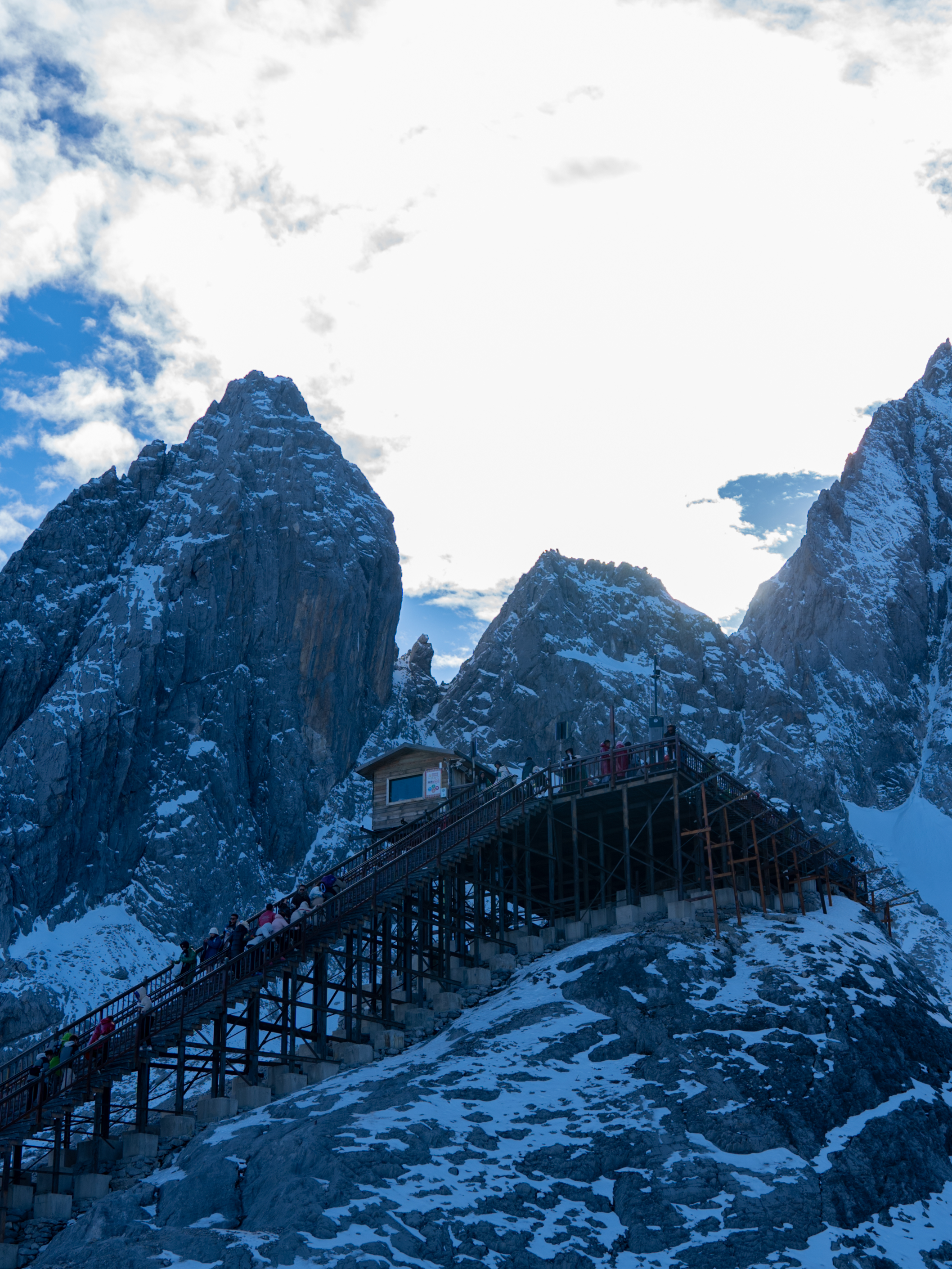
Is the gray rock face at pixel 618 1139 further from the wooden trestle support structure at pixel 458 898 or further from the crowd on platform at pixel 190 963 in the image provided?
the crowd on platform at pixel 190 963

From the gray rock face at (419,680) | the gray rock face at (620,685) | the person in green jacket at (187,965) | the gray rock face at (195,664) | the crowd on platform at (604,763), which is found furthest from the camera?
the gray rock face at (419,680)

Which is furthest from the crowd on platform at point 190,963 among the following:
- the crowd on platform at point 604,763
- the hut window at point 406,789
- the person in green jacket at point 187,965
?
the crowd on platform at point 604,763

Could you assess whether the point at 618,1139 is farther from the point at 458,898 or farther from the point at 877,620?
the point at 877,620

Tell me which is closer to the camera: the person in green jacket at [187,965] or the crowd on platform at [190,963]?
the crowd on platform at [190,963]

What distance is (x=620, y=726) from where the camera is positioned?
151 m

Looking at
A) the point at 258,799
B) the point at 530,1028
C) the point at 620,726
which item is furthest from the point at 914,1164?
the point at 620,726

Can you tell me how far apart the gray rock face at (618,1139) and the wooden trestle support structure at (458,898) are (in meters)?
3.22

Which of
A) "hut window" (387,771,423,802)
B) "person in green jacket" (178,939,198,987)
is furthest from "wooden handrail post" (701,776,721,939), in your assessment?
"person in green jacket" (178,939,198,987)

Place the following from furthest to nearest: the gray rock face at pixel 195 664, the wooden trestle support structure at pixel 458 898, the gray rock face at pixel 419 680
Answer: the gray rock face at pixel 419 680 → the gray rock face at pixel 195 664 → the wooden trestle support structure at pixel 458 898

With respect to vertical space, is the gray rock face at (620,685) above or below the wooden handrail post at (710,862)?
above

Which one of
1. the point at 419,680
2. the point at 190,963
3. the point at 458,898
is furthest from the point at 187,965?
the point at 419,680

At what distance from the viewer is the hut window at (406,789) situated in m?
48.9

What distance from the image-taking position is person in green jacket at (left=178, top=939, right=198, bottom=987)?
35.2 metres

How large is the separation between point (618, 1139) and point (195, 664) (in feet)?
349
